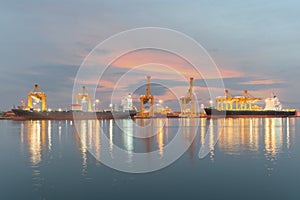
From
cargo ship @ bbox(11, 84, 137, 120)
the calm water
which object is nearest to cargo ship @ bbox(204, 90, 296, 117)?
cargo ship @ bbox(11, 84, 137, 120)

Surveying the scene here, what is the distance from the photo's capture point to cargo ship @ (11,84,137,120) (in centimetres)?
11731

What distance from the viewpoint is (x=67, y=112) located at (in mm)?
127062

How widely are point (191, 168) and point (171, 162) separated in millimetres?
1985

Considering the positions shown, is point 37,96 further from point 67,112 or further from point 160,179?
point 160,179

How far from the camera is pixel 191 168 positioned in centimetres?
1914

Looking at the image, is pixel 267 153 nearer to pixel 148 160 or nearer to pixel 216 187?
pixel 148 160

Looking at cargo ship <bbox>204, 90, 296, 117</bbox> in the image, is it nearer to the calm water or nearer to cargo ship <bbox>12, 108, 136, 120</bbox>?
cargo ship <bbox>12, 108, 136, 120</bbox>

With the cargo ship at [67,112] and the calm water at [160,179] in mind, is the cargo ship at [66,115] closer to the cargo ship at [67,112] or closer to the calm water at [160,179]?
the cargo ship at [67,112]

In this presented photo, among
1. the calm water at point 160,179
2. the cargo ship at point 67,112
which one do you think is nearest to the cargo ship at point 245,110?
the cargo ship at point 67,112

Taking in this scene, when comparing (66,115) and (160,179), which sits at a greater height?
(160,179)

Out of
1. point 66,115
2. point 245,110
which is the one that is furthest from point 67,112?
point 245,110

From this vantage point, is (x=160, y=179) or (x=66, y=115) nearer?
(x=160, y=179)

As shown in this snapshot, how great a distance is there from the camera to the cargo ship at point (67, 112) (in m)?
117

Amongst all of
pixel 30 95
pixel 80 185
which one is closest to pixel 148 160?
pixel 80 185
